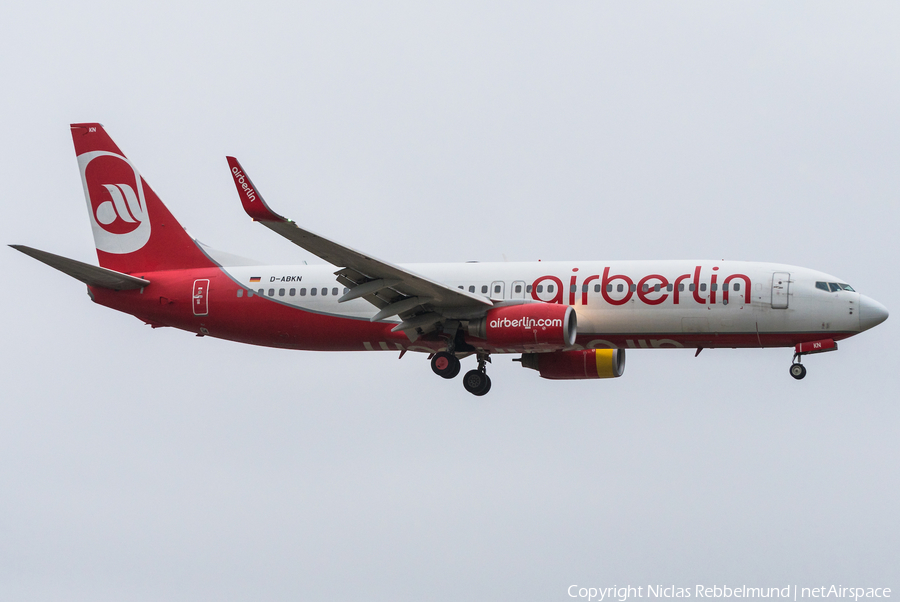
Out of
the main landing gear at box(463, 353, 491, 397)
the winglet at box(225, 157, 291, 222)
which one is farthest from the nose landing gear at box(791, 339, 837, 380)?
the winglet at box(225, 157, 291, 222)

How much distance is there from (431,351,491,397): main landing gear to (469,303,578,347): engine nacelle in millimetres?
2093

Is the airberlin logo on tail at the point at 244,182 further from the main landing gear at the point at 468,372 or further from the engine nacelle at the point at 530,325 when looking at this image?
the main landing gear at the point at 468,372

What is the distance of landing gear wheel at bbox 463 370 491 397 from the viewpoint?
4216cm

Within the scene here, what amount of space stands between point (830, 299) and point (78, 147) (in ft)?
93.9

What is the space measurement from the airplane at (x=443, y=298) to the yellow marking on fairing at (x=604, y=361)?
5 cm

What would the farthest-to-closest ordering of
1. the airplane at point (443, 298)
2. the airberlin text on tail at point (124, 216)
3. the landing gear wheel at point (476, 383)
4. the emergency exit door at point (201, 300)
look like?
the airberlin text on tail at point (124, 216) < the emergency exit door at point (201, 300) < the landing gear wheel at point (476, 383) < the airplane at point (443, 298)

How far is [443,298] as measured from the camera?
39375 millimetres

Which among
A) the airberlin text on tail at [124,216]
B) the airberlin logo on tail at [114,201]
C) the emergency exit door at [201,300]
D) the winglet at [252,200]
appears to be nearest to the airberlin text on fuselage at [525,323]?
the winglet at [252,200]

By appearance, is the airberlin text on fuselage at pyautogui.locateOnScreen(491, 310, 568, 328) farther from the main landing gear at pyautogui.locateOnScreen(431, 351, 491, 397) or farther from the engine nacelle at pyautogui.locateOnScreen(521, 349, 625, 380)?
the engine nacelle at pyautogui.locateOnScreen(521, 349, 625, 380)

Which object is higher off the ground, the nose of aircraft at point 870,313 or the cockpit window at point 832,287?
the cockpit window at point 832,287

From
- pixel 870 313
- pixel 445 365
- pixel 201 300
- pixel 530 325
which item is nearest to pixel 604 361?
pixel 530 325

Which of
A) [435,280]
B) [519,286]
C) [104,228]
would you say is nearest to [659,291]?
[519,286]

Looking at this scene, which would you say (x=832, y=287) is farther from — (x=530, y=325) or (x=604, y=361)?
(x=530, y=325)

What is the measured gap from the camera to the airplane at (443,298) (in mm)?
38562
